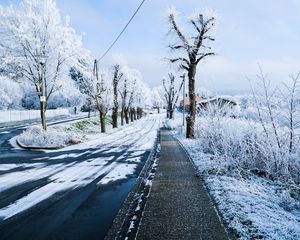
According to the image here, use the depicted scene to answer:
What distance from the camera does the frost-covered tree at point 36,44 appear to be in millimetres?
21250

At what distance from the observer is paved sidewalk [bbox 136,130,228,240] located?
5.15 metres

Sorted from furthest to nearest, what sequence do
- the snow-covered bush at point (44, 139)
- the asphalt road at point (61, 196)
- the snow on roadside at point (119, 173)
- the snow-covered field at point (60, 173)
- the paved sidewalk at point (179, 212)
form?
the snow-covered bush at point (44, 139), the snow on roadside at point (119, 173), the snow-covered field at point (60, 173), the asphalt road at point (61, 196), the paved sidewalk at point (179, 212)

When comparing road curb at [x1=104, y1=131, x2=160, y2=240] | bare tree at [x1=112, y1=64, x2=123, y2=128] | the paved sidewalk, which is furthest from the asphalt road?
bare tree at [x1=112, y1=64, x2=123, y2=128]

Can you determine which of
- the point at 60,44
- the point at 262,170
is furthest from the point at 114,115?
the point at 262,170

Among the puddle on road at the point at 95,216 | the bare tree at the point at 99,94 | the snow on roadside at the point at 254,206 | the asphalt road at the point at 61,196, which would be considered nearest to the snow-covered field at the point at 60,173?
the asphalt road at the point at 61,196

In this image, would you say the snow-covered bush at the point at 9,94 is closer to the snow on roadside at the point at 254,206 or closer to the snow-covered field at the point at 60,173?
the snow-covered field at the point at 60,173

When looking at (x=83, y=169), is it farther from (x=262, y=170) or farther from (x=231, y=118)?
(x=231, y=118)

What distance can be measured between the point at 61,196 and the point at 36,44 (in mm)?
16930

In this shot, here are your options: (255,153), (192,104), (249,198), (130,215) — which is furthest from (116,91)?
(130,215)

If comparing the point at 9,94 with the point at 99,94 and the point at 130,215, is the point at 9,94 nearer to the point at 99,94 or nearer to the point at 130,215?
the point at 99,94

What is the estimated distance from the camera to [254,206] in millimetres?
6500

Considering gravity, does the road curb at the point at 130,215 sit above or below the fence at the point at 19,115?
below

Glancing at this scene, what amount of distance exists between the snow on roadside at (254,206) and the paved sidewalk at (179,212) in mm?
Result: 322

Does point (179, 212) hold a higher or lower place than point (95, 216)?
higher
